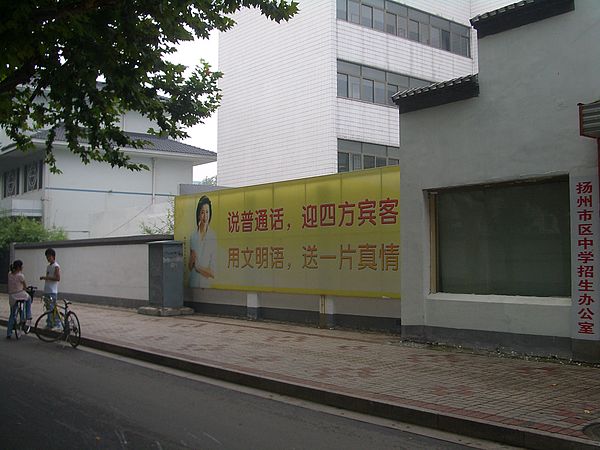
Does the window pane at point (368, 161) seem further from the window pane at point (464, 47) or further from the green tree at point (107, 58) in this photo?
the green tree at point (107, 58)

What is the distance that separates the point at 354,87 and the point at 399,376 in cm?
1859

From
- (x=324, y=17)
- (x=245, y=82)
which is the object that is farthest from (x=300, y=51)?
(x=245, y=82)

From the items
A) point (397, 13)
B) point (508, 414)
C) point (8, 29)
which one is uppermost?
point (397, 13)

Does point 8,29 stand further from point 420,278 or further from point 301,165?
point 301,165

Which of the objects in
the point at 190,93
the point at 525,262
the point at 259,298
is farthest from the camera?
the point at 259,298

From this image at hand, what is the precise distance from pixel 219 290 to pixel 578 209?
9136 mm

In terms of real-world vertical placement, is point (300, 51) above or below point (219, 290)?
above

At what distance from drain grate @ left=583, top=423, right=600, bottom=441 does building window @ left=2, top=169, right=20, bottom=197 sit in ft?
101

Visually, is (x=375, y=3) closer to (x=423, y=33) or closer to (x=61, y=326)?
(x=423, y=33)

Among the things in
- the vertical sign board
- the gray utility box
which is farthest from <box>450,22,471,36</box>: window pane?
the vertical sign board

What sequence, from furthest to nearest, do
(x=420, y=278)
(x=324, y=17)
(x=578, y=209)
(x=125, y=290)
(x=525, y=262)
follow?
1. (x=324, y=17)
2. (x=125, y=290)
3. (x=420, y=278)
4. (x=525, y=262)
5. (x=578, y=209)

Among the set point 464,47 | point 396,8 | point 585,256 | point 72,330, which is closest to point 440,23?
point 464,47

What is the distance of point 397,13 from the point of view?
85.9 feet

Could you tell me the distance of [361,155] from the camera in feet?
81.5
